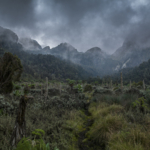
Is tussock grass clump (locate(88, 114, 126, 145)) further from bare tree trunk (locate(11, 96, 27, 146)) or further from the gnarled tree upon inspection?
the gnarled tree

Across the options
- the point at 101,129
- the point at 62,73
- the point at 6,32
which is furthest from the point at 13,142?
the point at 6,32

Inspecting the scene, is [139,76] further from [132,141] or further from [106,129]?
[132,141]

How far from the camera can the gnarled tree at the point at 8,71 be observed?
21.1ft

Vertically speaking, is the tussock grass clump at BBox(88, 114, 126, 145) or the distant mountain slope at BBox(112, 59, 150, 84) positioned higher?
the distant mountain slope at BBox(112, 59, 150, 84)

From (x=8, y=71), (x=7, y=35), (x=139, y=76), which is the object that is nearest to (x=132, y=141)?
(x=8, y=71)

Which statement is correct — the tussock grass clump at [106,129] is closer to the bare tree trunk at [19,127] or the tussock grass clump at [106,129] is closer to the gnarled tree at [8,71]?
the bare tree trunk at [19,127]

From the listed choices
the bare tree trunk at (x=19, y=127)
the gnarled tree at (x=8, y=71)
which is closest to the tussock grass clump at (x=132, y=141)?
the bare tree trunk at (x=19, y=127)

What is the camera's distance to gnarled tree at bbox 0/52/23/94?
21.1 ft

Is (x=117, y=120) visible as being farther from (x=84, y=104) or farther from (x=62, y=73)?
(x=62, y=73)

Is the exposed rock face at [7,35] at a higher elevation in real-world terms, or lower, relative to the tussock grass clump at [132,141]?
higher

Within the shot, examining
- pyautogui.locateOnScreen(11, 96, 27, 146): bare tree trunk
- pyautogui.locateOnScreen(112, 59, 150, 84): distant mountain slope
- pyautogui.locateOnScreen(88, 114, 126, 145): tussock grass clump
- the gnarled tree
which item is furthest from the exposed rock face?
pyautogui.locateOnScreen(88, 114, 126, 145): tussock grass clump

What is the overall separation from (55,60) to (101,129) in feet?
508

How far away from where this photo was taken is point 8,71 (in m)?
6.69

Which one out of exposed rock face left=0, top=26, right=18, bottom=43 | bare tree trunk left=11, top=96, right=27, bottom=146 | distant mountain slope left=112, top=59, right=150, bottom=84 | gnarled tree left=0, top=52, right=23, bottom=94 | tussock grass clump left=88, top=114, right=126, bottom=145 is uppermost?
exposed rock face left=0, top=26, right=18, bottom=43
